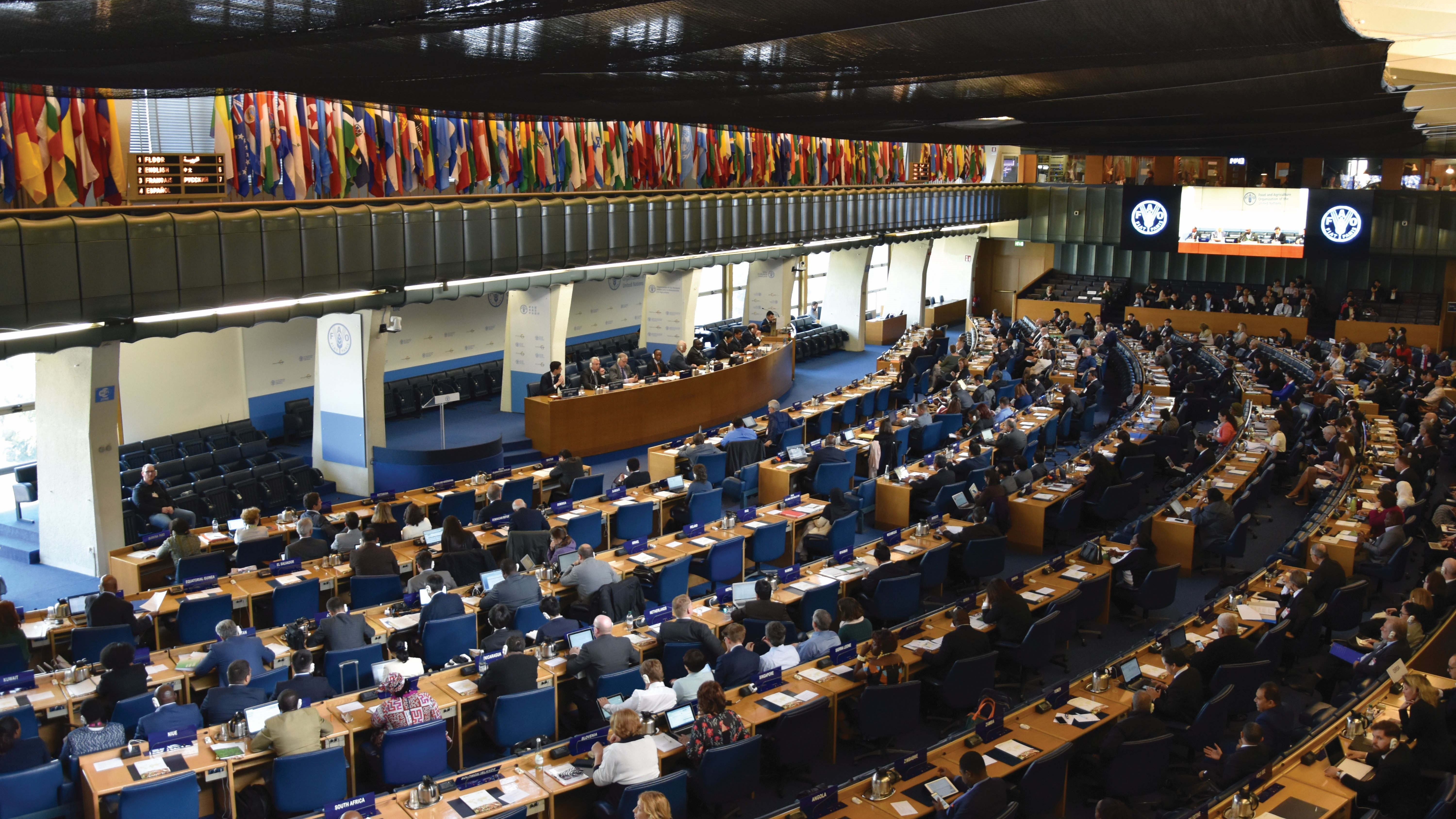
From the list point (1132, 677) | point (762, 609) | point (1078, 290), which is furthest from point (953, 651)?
point (1078, 290)

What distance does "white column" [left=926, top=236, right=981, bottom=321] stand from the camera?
129ft

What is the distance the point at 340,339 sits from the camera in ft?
55.1

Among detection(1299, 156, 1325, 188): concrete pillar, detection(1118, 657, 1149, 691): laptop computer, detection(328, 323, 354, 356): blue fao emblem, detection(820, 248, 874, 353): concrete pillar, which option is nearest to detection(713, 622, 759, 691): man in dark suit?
detection(1118, 657, 1149, 691): laptop computer

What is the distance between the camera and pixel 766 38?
494 centimetres

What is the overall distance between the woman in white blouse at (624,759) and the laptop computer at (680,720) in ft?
1.43

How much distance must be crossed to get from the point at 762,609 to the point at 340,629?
366cm

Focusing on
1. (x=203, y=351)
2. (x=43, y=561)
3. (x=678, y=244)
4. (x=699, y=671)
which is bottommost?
(x=43, y=561)

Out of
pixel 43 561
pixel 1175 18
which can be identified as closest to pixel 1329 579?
pixel 1175 18

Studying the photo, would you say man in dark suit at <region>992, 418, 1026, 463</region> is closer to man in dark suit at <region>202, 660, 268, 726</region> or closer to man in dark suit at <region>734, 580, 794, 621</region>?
man in dark suit at <region>734, 580, 794, 621</region>

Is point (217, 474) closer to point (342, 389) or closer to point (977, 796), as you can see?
point (342, 389)

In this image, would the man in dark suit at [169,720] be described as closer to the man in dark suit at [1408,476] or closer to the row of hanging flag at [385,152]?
the row of hanging flag at [385,152]

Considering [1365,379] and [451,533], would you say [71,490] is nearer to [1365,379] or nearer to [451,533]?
[451,533]

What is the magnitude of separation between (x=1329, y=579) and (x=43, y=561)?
14984 millimetres

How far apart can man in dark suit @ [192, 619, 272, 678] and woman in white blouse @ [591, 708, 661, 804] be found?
3.24 m
